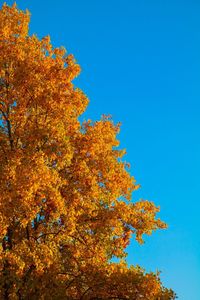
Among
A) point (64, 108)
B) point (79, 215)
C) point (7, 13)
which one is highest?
point (7, 13)

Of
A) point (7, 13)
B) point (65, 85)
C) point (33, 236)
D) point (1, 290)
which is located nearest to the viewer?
point (1, 290)

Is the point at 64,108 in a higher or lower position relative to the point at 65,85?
lower

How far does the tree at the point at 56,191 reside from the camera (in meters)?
19.6

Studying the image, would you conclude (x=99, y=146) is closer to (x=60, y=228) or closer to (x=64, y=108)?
(x=64, y=108)

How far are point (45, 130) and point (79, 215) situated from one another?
15.1ft

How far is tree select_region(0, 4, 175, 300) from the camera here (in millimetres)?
19625

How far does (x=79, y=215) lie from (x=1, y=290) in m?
5.09

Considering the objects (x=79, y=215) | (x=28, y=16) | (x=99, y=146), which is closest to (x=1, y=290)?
(x=79, y=215)

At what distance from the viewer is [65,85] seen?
994 inches

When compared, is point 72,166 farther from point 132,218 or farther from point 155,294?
point 155,294

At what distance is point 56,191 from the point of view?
20.1 m

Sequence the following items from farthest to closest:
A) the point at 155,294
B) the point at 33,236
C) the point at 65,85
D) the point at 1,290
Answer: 1. the point at 65,85
2. the point at 33,236
3. the point at 1,290
4. the point at 155,294

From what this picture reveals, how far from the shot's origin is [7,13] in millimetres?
27125

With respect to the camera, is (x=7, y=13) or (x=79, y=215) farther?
(x=7, y=13)
